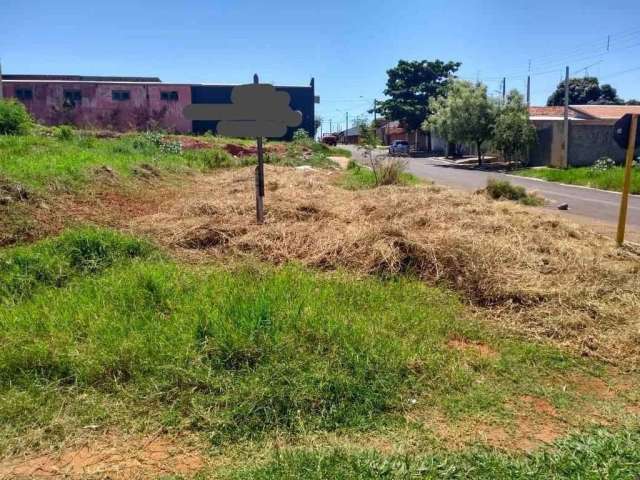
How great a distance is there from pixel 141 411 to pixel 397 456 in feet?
4.97

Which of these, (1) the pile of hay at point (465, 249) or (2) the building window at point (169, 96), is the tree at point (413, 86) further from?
Answer: (1) the pile of hay at point (465, 249)

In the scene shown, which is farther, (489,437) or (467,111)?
(467,111)

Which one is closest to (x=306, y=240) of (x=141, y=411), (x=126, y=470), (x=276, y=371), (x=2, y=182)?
(x=276, y=371)

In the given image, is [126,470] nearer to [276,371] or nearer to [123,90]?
[276,371]

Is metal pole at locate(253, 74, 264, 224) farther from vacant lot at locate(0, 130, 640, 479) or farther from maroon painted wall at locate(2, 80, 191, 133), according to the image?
maroon painted wall at locate(2, 80, 191, 133)

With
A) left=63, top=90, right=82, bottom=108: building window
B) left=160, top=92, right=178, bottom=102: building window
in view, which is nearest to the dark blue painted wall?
left=160, top=92, right=178, bottom=102: building window

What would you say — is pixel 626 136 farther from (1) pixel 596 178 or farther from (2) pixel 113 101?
(2) pixel 113 101

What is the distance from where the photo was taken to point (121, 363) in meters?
3.36

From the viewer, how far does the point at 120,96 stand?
146ft

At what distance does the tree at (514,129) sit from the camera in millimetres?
30875

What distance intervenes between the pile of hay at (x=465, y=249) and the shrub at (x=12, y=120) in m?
12.7

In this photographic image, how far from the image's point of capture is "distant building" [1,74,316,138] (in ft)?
141

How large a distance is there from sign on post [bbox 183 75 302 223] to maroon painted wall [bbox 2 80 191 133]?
38.6 meters

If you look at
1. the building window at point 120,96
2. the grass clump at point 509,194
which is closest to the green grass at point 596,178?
the grass clump at point 509,194
